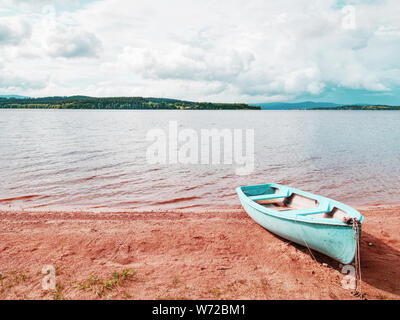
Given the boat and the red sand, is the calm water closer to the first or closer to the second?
the red sand

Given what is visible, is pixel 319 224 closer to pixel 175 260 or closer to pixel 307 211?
pixel 307 211

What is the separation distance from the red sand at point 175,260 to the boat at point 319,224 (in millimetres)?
668

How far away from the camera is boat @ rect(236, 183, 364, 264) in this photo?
6.82 metres

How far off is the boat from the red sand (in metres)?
0.67

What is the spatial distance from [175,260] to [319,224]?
4.24 metres

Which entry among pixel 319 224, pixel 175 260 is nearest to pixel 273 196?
pixel 319 224

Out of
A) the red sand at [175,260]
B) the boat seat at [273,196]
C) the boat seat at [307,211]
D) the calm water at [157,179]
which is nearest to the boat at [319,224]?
the boat seat at [307,211]

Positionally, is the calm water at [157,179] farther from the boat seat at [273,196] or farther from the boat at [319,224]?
the boat at [319,224]

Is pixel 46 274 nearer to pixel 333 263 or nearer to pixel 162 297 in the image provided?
pixel 162 297

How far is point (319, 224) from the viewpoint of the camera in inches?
283

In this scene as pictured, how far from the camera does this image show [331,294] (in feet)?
21.6

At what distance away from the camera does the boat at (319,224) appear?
22.4ft

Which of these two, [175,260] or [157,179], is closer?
[175,260]
